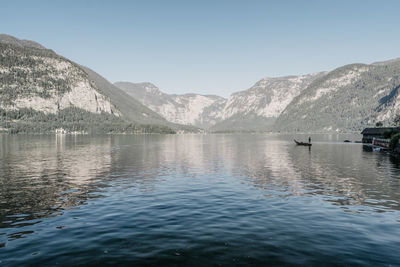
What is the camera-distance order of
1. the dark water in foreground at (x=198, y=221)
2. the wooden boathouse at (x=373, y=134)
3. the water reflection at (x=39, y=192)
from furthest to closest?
the wooden boathouse at (x=373, y=134), the water reflection at (x=39, y=192), the dark water in foreground at (x=198, y=221)

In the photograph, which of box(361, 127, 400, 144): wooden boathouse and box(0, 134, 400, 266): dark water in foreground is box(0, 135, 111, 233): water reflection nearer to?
box(0, 134, 400, 266): dark water in foreground

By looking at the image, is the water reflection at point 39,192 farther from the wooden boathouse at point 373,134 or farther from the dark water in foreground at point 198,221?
the wooden boathouse at point 373,134

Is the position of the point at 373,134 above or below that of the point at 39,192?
above

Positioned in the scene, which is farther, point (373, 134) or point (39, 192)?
Answer: point (373, 134)

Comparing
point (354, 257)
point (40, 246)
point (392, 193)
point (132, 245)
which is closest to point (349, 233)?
point (354, 257)

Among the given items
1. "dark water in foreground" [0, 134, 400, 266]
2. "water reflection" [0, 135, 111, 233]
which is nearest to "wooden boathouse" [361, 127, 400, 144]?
"dark water in foreground" [0, 134, 400, 266]

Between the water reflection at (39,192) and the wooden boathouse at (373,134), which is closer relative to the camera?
the water reflection at (39,192)

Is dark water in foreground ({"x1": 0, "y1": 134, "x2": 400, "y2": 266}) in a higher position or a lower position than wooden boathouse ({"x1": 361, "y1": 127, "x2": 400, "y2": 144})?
lower

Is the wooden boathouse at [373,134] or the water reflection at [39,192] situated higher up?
the wooden boathouse at [373,134]

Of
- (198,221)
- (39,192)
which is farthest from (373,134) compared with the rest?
(39,192)

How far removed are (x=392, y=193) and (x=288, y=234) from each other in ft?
73.6

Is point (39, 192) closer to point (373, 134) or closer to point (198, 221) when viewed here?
point (198, 221)

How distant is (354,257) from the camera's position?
52.0 feet

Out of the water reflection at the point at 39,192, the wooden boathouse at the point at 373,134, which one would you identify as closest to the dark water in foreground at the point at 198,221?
the water reflection at the point at 39,192
